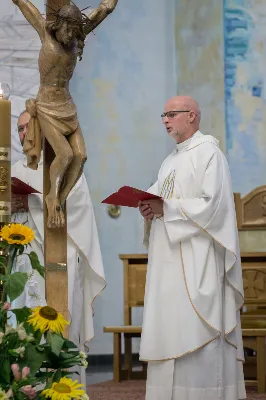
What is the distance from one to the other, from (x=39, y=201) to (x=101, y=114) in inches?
199

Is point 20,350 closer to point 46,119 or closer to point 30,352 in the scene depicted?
point 30,352

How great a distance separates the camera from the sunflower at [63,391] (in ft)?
6.49

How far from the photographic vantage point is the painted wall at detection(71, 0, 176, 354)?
1020cm

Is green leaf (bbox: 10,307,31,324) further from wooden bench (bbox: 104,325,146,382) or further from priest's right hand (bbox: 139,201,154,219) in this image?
wooden bench (bbox: 104,325,146,382)

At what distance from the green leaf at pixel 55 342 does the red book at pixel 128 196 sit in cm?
273

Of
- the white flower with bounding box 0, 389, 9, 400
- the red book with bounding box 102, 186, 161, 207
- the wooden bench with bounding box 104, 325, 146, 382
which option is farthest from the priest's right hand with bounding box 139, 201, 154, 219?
the white flower with bounding box 0, 389, 9, 400

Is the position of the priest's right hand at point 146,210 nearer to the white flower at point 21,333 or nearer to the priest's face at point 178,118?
the priest's face at point 178,118

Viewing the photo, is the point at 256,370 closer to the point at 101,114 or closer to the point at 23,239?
the point at 101,114

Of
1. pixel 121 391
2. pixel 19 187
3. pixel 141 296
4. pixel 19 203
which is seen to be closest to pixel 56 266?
pixel 19 187

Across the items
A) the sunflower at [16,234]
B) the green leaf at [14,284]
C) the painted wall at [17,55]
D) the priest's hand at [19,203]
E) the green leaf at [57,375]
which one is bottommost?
the green leaf at [57,375]

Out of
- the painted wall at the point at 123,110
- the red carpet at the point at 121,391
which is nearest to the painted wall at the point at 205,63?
the painted wall at the point at 123,110

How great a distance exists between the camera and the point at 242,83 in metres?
10.2

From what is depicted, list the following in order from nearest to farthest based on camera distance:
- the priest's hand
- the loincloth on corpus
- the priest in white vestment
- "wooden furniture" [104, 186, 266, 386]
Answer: the loincloth on corpus < the priest's hand < the priest in white vestment < "wooden furniture" [104, 186, 266, 386]

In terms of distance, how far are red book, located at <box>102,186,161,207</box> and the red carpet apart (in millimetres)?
2703
